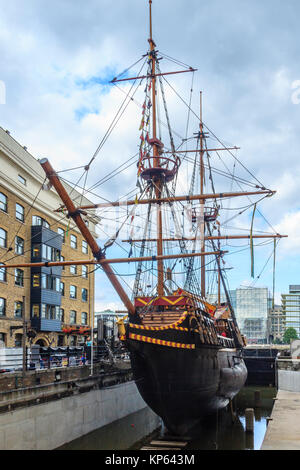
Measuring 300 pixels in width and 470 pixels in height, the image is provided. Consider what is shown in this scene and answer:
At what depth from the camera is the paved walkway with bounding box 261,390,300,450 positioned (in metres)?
14.5

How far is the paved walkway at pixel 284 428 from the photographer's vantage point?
14.5 meters

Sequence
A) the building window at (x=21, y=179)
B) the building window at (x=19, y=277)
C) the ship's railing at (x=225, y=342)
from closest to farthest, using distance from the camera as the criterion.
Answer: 1. the ship's railing at (x=225, y=342)
2. the building window at (x=19, y=277)
3. the building window at (x=21, y=179)

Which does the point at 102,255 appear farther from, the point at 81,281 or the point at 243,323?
the point at 243,323

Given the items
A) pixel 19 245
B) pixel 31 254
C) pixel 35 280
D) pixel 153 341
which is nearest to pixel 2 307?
pixel 35 280

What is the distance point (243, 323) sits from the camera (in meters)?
194

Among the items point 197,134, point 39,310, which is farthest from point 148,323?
point 197,134

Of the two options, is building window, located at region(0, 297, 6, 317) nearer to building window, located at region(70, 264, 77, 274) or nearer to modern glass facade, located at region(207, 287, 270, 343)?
building window, located at region(70, 264, 77, 274)

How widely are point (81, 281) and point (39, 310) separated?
31.9 feet

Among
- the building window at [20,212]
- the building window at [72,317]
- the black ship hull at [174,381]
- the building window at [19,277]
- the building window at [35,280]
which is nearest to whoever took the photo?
the black ship hull at [174,381]

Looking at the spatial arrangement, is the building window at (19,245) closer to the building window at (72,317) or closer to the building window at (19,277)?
the building window at (19,277)

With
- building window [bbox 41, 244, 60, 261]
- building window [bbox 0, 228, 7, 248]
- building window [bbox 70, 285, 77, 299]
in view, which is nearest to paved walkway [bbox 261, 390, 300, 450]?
building window [bbox 0, 228, 7, 248]

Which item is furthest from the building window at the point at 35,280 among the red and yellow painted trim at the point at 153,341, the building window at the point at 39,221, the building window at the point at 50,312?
the red and yellow painted trim at the point at 153,341

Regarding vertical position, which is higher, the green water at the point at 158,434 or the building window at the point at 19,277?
the building window at the point at 19,277
